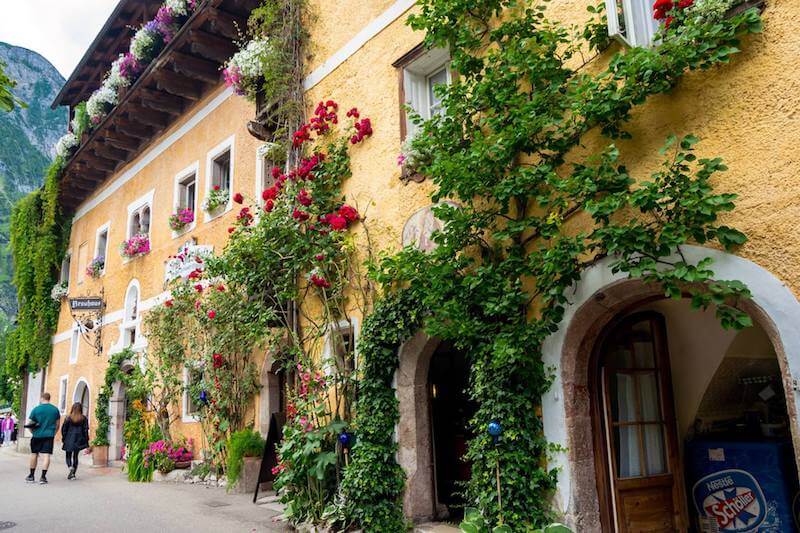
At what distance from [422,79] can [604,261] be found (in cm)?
350

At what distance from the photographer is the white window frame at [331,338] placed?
7200 mm

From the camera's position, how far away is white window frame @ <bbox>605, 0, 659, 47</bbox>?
4.76 meters

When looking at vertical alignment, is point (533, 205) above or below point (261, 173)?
below

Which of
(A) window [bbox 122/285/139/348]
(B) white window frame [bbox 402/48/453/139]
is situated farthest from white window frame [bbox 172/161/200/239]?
(B) white window frame [bbox 402/48/453/139]

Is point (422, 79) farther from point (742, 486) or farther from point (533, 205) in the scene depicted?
point (742, 486)

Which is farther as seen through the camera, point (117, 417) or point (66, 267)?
point (66, 267)

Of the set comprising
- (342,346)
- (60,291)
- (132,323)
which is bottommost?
(342,346)

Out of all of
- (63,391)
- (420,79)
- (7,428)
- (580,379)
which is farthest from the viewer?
(7,428)

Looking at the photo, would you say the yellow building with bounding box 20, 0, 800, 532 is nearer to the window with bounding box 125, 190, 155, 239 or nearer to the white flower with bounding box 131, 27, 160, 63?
the white flower with bounding box 131, 27, 160, 63

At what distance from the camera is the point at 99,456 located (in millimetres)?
13828

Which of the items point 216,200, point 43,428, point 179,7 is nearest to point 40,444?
point 43,428

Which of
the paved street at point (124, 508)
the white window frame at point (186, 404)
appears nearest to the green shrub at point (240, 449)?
the paved street at point (124, 508)

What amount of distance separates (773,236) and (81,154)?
15962 millimetres

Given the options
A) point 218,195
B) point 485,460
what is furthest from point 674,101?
point 218,195
